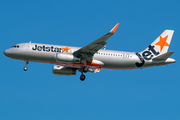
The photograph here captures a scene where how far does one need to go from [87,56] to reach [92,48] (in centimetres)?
196

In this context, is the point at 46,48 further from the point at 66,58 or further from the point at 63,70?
the point at 63,70

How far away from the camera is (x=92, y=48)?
50.9 metres

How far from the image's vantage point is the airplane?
168 ft

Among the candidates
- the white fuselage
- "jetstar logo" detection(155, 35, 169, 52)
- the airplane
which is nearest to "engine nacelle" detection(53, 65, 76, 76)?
the airplane

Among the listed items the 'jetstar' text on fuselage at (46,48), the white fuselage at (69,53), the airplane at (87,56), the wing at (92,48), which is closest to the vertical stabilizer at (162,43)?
the airplane at (87,56)

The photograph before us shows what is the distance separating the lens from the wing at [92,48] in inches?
1876

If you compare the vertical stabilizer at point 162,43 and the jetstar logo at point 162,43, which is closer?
the vertical stabilizer at point 162,43

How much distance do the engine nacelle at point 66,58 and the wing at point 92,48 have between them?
3.32ft

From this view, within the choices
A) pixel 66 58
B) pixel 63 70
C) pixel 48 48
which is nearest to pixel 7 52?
pixel 48 48

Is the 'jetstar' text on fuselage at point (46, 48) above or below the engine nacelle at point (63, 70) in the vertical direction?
above

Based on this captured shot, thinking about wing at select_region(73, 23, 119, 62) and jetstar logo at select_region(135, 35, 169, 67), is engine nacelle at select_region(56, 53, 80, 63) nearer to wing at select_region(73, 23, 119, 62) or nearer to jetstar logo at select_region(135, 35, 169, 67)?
wing at select_region(73, 23, 119, 62)

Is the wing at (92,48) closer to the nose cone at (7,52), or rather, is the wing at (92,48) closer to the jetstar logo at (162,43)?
the nose cone at (7,52)

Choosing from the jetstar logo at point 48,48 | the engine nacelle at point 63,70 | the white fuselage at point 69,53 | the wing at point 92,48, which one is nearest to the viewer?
the wing at point 92,48

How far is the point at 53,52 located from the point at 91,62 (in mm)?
6177
